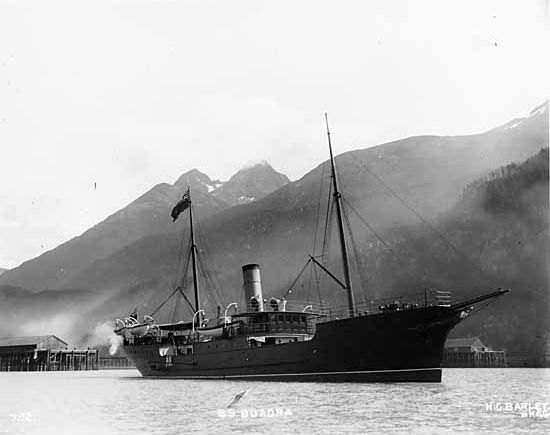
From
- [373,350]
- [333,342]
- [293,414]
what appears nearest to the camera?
[293,414]

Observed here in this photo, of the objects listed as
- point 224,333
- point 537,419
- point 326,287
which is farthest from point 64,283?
point 537,419

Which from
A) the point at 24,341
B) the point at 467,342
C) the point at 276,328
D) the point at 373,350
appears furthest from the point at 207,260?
the point at 373,350

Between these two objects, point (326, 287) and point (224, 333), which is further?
point (326, 287)

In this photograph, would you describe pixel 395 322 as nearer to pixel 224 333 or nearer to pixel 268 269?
pixel 224 333

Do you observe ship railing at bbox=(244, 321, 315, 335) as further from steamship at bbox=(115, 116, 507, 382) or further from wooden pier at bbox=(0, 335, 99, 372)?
wooden pier at bbox=(0, 335, 99, 372)

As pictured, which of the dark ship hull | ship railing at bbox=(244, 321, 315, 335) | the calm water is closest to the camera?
the calm water

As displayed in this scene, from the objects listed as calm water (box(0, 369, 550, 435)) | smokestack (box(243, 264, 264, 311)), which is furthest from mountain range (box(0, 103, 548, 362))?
calm water (box(0, 369, 550, 435))

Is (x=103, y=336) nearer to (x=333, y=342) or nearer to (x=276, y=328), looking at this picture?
(x=276, y=328)

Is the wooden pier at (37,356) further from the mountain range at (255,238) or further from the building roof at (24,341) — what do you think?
the mountain range at (255,238)

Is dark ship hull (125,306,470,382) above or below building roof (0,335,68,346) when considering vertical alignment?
below
